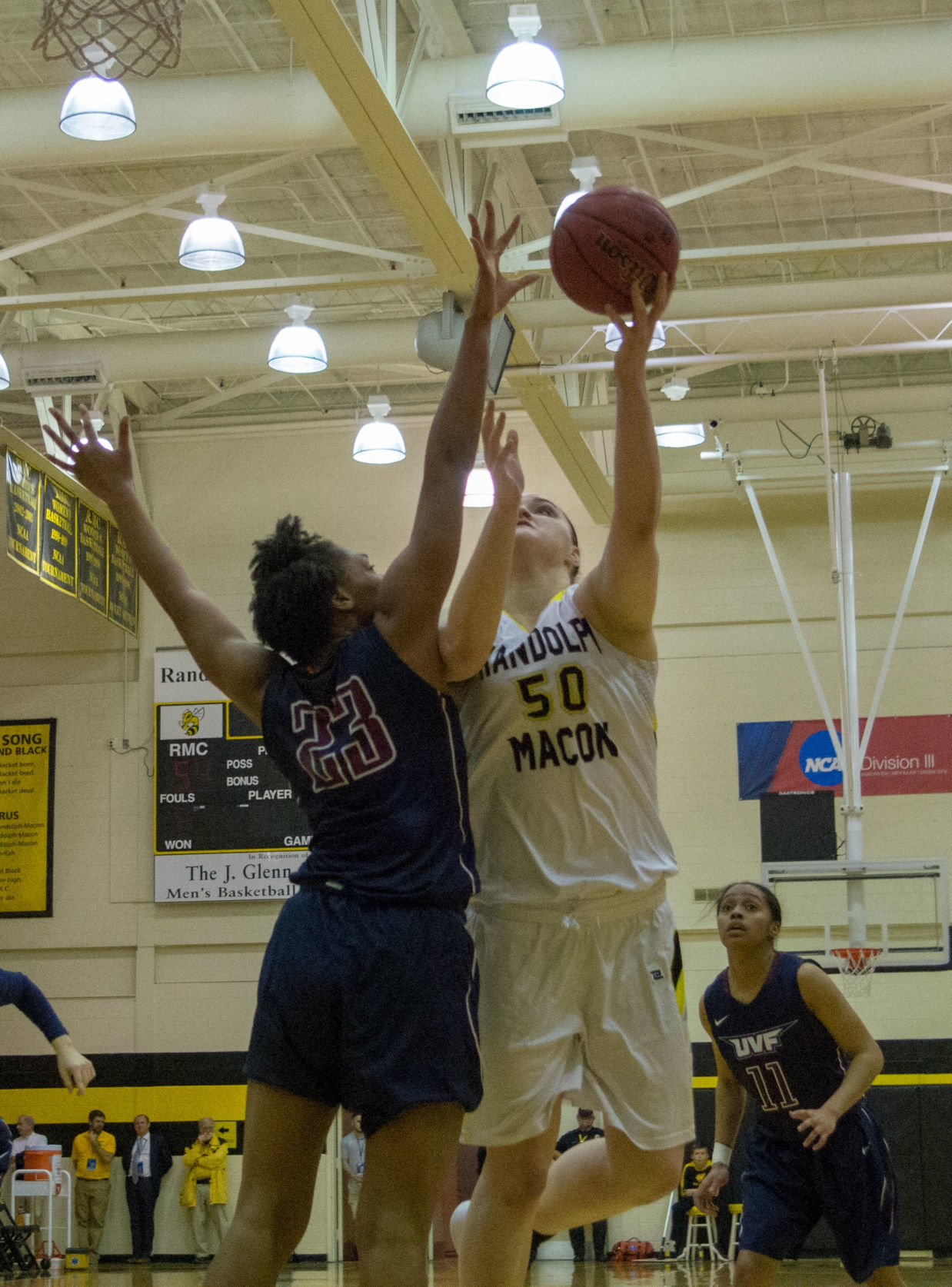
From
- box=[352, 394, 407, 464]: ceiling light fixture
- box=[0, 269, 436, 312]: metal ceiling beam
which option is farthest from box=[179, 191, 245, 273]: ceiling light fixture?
box=[352, 394, 407, 464]: ceiling light fixture

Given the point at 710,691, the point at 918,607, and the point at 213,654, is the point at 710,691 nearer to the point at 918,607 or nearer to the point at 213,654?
the point at 918,607

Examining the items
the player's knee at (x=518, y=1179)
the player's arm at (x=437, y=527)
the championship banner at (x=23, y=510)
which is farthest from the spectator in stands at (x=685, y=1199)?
the player's arm at (x=437, y=527)

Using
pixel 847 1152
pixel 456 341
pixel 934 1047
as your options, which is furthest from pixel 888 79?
pixel 934 1047

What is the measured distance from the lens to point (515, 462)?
10.9 ft

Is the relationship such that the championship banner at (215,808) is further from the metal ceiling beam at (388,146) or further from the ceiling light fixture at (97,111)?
the ceiling light fixture at (97,111)

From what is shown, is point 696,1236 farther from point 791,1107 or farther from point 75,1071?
point 75,1071

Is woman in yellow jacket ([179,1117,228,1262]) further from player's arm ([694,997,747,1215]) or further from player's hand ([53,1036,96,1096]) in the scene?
player's arm ([694,997,747,1215])

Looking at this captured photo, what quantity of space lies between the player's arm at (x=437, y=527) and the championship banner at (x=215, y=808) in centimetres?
1264

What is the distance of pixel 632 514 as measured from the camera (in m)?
3.34

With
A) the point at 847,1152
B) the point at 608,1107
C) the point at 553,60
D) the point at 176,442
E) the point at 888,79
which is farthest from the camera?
the point at 176,442

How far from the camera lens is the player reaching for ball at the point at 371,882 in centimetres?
269

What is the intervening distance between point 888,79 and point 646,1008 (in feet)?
23.0

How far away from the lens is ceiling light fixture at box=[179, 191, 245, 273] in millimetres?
9602

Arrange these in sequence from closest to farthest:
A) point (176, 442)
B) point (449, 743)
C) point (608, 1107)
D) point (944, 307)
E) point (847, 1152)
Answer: point (449, 743)
point (608, 1107)
point (847, 1152)
point (944, 307)
point (176, 442)
